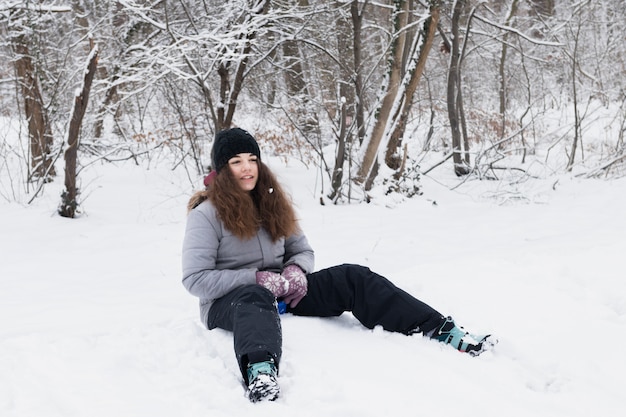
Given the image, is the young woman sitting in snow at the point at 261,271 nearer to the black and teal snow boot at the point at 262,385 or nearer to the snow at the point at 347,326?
the snow at the point at 347,326

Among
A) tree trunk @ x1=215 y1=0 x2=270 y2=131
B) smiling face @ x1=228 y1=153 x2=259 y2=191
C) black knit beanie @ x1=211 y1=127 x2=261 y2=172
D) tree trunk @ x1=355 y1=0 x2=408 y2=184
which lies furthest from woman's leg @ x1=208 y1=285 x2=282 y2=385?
tree trunk @ x1=215 y1=0 x2=270 y2=131

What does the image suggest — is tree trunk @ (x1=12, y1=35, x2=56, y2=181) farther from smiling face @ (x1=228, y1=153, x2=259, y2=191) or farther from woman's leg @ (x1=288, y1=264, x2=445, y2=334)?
woman's leg @ (x1=288, y1=264, x2=445, y2=334)

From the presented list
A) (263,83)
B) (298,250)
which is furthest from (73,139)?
(298,250)

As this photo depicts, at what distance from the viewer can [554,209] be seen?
6117 millimetres

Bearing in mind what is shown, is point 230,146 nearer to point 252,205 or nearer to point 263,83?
point 252,205

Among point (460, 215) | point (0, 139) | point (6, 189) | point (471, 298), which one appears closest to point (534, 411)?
point (471, 298)

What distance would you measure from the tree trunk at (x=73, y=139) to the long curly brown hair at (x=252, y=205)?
3.56 metres

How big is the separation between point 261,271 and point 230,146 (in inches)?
24.7

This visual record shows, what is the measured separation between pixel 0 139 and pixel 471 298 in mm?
8386

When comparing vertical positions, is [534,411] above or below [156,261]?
above

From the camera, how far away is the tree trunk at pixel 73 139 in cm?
564

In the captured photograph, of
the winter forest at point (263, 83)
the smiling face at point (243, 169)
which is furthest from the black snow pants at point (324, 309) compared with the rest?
the winter forest at point (263, 83)

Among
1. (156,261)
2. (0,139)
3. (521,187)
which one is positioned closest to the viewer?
(156,261)

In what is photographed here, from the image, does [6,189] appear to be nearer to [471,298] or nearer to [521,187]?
[471,298]
